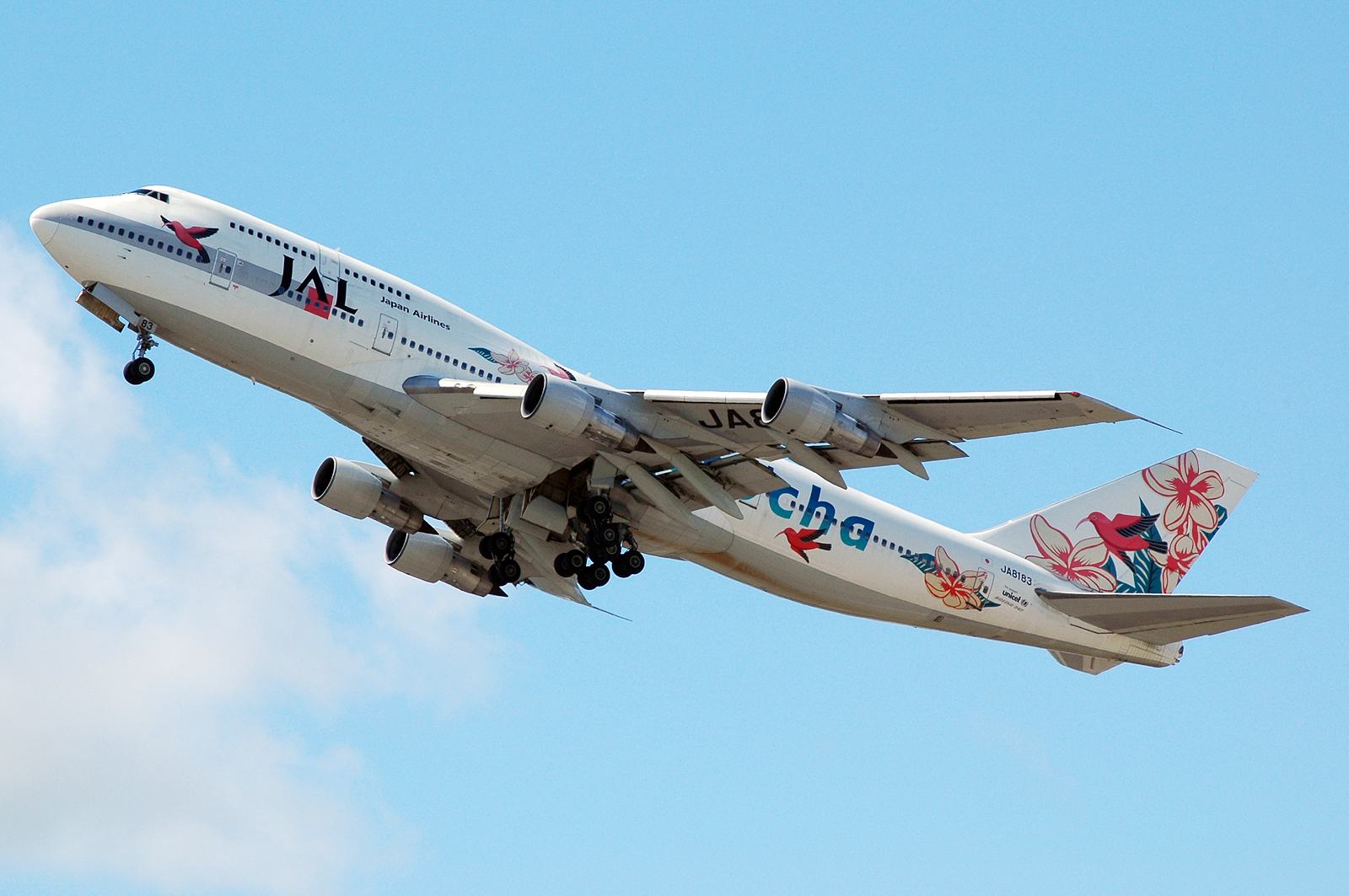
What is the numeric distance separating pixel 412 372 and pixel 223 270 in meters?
3.90

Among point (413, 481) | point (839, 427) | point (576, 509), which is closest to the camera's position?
point (839, 427)

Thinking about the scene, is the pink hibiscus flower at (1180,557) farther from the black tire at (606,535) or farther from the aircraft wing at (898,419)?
the black tire at (606,535)

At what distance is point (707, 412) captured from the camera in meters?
28.0

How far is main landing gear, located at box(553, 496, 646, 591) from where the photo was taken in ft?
98.8

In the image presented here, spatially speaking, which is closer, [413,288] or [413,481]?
[413,288]

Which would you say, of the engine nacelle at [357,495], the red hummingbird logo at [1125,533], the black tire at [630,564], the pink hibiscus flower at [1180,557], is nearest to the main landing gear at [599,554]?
the black tire at [630,564]

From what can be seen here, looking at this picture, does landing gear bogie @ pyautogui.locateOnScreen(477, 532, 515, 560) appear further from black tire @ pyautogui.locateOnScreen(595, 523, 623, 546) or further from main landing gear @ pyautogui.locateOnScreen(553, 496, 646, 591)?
black tire @ pyautogui.locateOnScreen(595, 523, 623, 546)

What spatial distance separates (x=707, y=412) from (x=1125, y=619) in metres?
13.0

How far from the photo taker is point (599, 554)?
30.2 m

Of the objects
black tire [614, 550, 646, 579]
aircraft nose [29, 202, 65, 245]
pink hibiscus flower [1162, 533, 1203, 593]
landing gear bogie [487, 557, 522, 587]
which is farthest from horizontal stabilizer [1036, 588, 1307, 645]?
aircraft nose [29, 202, 65, 245]

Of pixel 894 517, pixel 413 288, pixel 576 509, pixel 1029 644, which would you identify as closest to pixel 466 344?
pixel 413 288

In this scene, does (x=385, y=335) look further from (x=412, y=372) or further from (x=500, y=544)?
(x=500, y=544)

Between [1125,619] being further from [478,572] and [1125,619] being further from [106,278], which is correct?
[106,278]

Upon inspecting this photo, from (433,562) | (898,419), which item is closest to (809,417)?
(898,419)
